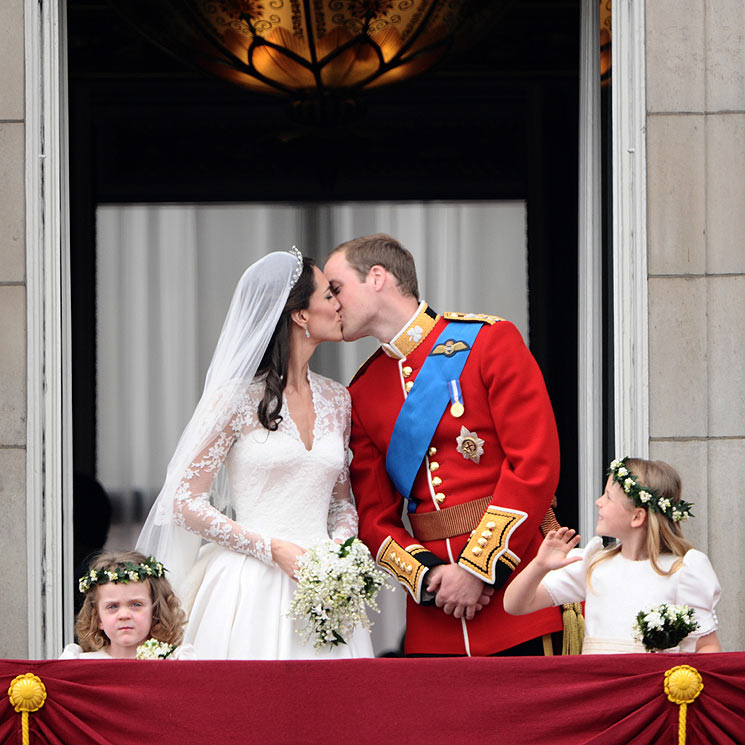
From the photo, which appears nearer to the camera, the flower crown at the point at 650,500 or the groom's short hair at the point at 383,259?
the flower crown at the point at 650,500

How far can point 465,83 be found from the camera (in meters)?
7.21

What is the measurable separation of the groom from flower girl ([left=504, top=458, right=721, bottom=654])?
180mm

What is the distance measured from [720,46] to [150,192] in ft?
10.7

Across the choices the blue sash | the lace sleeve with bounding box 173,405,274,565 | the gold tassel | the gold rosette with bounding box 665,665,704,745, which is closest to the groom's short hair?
the blue sash

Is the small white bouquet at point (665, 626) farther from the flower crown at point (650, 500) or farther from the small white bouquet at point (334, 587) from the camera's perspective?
the small white bouquet at point (334, 587)

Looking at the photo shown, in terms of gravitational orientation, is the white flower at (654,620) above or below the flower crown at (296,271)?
below

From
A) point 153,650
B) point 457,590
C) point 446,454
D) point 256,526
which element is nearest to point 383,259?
point 446,454

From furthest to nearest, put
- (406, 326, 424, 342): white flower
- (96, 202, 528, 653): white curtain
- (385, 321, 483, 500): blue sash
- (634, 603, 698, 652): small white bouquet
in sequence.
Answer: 1. (96, 202, 528, 653): white curtain
2. (406, 326, 424, 342): white flower
3. (385, 321, 483, 500): blue sash
4. (634, 603, 698, 652): small white bouquet

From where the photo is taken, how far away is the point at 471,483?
165 inches

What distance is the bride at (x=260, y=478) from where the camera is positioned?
4.03 meters

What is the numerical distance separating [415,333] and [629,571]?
3.40 ft

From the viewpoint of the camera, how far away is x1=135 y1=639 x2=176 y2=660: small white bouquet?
12.2ft

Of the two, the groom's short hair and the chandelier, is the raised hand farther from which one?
the chandelier

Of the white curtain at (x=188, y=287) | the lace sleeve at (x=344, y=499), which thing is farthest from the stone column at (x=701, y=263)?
the white curtain at (x=188, y=287)
